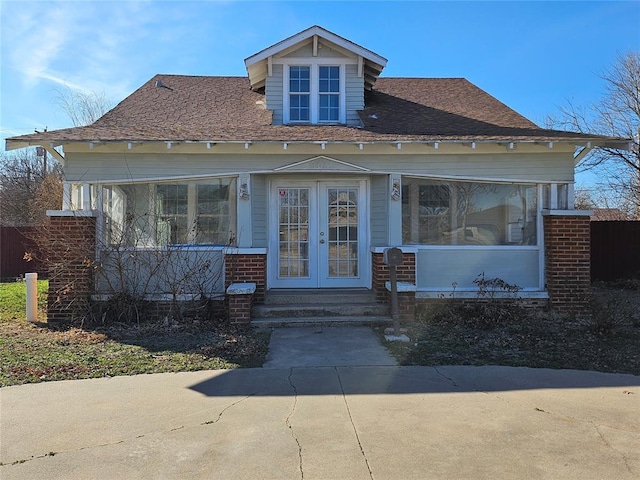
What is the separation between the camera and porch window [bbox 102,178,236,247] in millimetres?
9094

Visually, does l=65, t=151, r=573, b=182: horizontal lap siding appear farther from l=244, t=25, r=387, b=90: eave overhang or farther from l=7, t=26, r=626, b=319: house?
l=244, t=25, r=387, b=90: eave overhang

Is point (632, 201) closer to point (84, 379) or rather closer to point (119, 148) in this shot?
point (119, 148)

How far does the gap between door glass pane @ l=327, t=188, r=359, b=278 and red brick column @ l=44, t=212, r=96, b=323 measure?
4406 mm

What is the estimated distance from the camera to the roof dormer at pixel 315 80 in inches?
407

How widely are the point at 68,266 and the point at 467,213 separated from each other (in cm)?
741

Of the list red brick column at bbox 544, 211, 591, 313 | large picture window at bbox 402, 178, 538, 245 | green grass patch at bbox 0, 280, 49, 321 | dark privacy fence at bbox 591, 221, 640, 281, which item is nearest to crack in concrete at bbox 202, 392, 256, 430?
large picture window at bbox 402, 178, 538, 245

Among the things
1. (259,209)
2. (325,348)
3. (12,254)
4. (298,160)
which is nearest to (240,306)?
(325,348)

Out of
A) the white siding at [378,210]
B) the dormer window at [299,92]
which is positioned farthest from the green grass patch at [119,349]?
the dormer window at [299,92]

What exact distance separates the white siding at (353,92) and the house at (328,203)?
1.91 feet

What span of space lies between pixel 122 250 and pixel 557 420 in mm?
7375

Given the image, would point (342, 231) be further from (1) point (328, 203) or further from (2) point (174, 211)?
(2) point (174, 211)

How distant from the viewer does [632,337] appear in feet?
23.6

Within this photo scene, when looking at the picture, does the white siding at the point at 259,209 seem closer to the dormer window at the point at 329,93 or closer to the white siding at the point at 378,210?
the white siding at the point at 378,210

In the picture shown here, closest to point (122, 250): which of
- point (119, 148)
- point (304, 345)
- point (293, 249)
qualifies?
point (119, 148)
